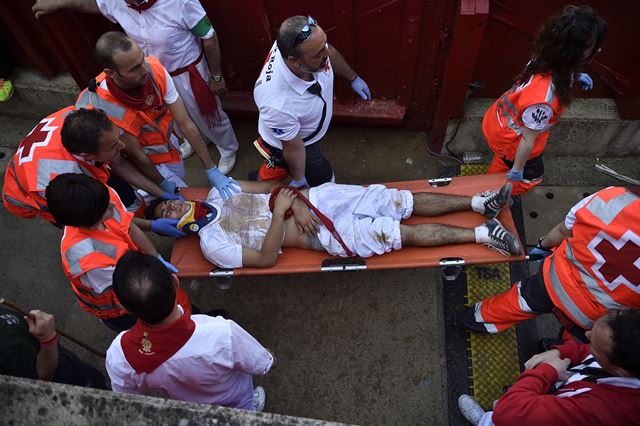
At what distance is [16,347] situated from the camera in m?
2.32

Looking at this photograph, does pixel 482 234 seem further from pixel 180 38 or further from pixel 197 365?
pixel 180 38

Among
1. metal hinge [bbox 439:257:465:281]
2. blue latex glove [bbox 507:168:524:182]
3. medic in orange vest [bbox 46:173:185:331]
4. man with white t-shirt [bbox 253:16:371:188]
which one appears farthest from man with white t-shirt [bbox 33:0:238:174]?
blue latex glove [bbox 507:168:524:182]

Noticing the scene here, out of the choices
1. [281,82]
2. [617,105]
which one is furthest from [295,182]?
[617,105]

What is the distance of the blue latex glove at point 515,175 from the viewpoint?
10.8ft

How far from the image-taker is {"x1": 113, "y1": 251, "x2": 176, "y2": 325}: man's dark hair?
2.05 meters

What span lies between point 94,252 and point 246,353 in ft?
3.21

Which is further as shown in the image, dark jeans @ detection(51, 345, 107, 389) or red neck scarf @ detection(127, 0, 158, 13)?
red neck scarf @ detection(127, 0, 158, 13)

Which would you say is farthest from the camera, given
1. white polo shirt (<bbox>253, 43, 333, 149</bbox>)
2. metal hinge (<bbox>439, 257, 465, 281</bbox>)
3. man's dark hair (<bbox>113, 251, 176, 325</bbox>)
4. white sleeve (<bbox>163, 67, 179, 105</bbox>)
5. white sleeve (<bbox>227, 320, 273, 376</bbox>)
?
white sleeve (<bbox>163, 67, 179, 105</bbox>)

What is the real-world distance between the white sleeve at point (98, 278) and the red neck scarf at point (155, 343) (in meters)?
0.56

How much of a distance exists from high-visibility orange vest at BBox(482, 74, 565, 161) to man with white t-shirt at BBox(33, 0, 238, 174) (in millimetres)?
2110

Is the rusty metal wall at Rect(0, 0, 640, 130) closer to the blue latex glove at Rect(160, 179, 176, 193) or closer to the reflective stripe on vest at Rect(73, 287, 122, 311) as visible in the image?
the blue latex glove at Rect(160, 179, 176, 193)

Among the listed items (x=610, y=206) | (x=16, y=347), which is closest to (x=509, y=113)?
(x=610, y=206)

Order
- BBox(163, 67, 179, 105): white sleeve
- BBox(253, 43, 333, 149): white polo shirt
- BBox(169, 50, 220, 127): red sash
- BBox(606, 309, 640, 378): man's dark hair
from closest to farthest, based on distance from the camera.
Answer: BBox(606, 309, 640, 378): man's dark hair < BBox(253, 43, 333, 149): white polo shirt < BBox(163, 67, 179, 105): white sleeve < BBox(169, 50, 220, 127): red sash

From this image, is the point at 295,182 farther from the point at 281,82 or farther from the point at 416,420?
the point at 416,420
